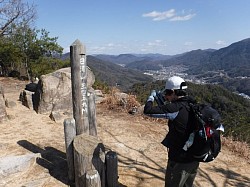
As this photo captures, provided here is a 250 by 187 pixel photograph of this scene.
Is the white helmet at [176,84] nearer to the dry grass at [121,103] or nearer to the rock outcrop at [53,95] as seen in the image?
the rock outcrop at [53,95]

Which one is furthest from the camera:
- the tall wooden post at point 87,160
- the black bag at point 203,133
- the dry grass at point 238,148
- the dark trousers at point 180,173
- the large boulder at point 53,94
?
the large boulder at point 53,94

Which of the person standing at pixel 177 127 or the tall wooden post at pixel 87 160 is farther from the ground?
the person standing at pixel 177 127

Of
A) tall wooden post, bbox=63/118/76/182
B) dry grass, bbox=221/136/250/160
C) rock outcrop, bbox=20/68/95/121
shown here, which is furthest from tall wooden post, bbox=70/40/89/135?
dry grass, bbox=221/136/250/160

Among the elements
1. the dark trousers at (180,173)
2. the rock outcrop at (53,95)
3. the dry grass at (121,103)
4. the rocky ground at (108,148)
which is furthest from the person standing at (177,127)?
the dry grass at (121,103)

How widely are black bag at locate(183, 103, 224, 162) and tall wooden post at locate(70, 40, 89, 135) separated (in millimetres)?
2030

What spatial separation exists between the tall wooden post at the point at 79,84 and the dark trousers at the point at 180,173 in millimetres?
1816

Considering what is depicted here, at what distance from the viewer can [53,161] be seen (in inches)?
196

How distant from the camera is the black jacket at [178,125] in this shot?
2.85 meters

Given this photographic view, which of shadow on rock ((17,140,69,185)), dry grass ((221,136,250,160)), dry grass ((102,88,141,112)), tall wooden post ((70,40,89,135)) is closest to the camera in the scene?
tall wooden post ((70,40,89,135))

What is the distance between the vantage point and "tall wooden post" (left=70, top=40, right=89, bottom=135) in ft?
14.0

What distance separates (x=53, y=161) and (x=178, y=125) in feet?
9.63

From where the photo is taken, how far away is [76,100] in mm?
4375

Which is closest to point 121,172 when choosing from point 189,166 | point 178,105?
point 189,166

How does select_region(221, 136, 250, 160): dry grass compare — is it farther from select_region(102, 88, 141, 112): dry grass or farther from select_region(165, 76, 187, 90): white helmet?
select_region(165, 76, 187, 90): white helmet
